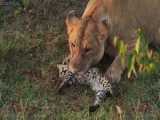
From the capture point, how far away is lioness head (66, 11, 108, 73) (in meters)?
5.10

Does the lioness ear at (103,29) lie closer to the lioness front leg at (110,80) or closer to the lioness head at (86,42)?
the lioness head at (86,42)

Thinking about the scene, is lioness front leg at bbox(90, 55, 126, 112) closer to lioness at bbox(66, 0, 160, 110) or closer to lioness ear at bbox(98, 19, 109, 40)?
lioness at bbox(66, 0, 160, 110)

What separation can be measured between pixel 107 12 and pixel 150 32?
1.71 ft

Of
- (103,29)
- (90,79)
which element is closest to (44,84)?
(90,79)

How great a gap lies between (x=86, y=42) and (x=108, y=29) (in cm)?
29

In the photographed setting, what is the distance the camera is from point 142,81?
207 inches

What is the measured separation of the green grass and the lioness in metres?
0.24

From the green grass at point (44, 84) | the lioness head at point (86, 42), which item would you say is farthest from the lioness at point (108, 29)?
the green grass at point (44, 84)

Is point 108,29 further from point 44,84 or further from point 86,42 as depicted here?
point 44,84

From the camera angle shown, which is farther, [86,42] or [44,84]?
[44,84]

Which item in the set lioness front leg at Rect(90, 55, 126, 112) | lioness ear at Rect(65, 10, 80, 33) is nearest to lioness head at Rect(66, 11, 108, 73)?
lioness ear at Rect(65, 10, 80, 33)

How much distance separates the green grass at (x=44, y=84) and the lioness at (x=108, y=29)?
0.24 metres

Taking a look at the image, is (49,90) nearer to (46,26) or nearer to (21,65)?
(21,65)

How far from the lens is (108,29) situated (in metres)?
5.27
